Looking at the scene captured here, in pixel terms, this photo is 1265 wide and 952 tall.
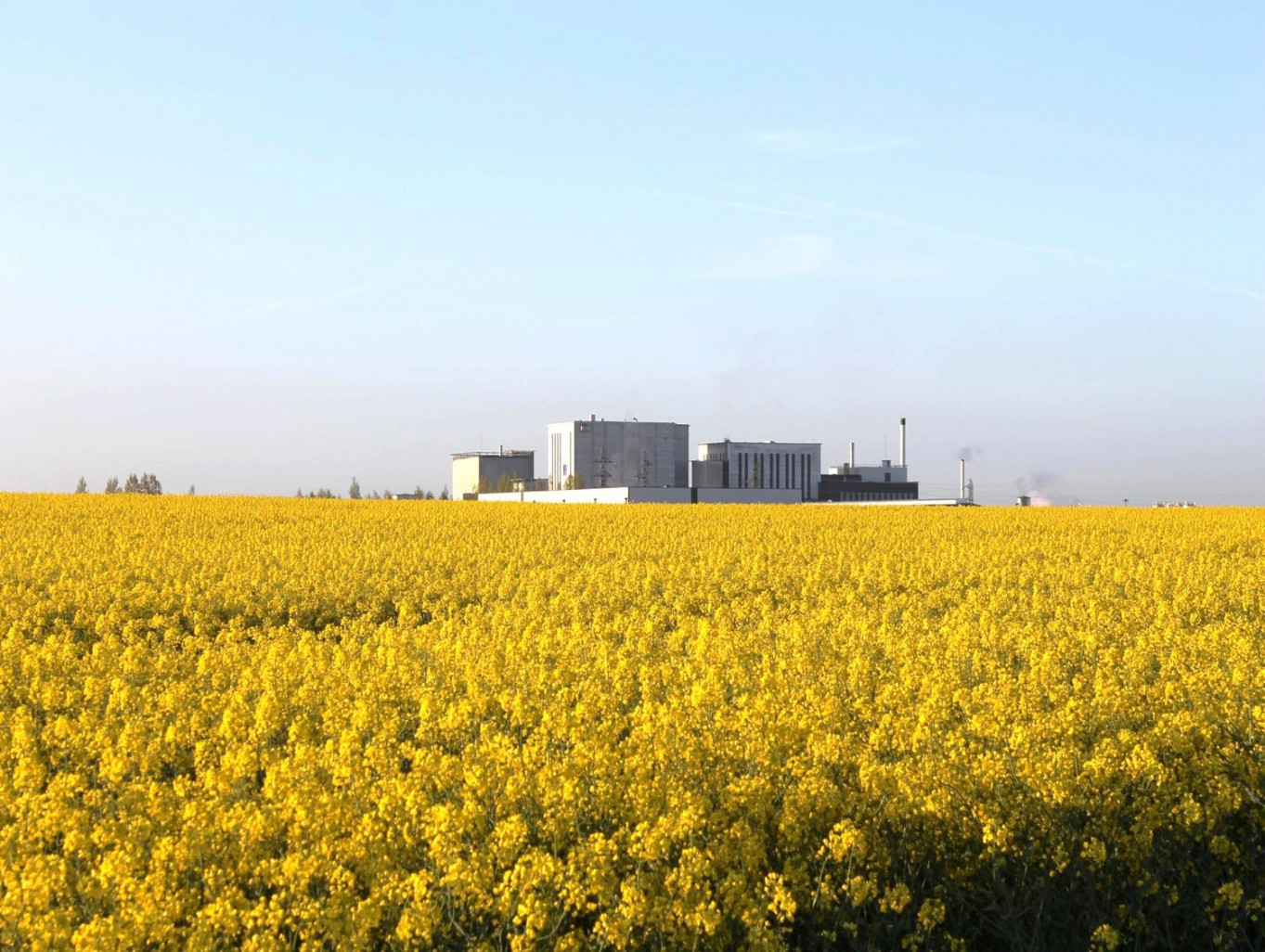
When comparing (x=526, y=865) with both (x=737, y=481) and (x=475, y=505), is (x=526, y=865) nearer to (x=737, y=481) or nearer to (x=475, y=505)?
(x=475, y=505)

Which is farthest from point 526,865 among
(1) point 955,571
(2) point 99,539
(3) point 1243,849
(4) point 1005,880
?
(2) point 99,539

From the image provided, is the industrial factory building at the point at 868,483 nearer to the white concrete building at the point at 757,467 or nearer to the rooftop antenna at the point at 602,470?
the white concrete building at the point at 757,467

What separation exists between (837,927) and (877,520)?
3236 cm

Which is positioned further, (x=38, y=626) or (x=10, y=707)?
(x=38, y=626)

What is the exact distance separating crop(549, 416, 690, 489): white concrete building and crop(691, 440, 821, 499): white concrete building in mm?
2549

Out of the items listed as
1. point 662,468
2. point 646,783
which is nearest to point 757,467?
point 662,468

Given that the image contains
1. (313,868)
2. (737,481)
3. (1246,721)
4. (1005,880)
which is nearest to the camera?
(313,868)

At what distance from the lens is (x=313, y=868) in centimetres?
511

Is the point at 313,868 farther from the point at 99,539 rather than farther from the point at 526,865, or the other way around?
the point at 99,539

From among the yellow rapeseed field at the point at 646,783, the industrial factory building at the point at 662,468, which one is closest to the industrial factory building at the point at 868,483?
the industrial factory building at the point at 662,468

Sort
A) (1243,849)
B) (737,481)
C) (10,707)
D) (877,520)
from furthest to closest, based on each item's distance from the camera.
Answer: (737,481)
(877,520)
(10,707)
(1243,849)

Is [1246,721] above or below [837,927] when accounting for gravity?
above

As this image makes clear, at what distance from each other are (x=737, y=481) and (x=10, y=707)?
301 feet

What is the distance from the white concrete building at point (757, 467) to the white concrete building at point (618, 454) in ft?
8.36
